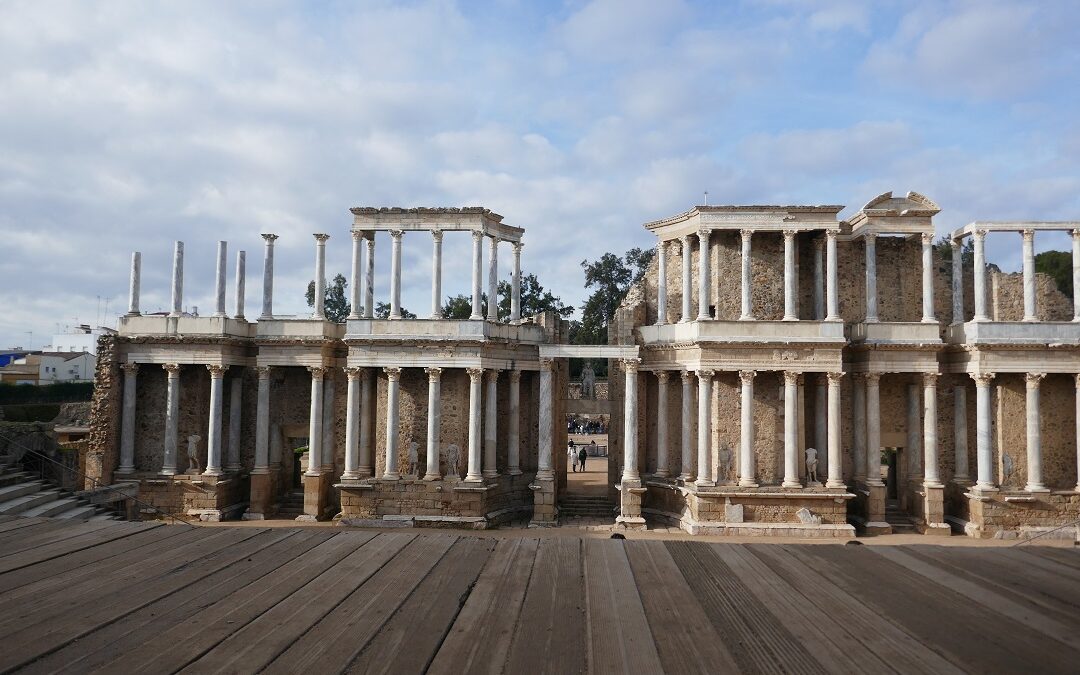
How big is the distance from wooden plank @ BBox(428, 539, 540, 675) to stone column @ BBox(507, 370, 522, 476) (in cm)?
2006

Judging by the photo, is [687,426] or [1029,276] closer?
[1029,276]

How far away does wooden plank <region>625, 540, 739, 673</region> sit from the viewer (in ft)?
9.50

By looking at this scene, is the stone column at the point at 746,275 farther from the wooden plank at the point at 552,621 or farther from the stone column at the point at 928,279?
the wooden plank at the point at 552,621

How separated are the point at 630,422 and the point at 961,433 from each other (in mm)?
12906

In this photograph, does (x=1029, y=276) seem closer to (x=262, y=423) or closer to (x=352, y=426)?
(x=352, y=426)

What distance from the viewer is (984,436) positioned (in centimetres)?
2234

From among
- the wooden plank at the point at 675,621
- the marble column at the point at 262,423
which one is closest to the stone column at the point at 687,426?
the marble column at the point at 262,423

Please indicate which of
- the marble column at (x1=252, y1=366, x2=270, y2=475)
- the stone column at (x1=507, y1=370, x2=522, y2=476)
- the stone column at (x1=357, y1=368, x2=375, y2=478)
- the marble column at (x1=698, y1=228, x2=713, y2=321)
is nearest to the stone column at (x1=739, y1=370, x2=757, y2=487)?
the marble column at (x1=698, y1=228, x2=713, y2=321)

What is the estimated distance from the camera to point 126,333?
24328 millimetres

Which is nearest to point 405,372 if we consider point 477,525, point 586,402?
point 477,525

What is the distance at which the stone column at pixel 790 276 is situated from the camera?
22.5 m

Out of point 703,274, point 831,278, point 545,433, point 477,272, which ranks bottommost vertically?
point 545,433

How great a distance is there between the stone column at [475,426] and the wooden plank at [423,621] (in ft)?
61.0

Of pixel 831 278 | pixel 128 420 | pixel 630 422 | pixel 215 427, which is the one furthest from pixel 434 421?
pixel 831 278
